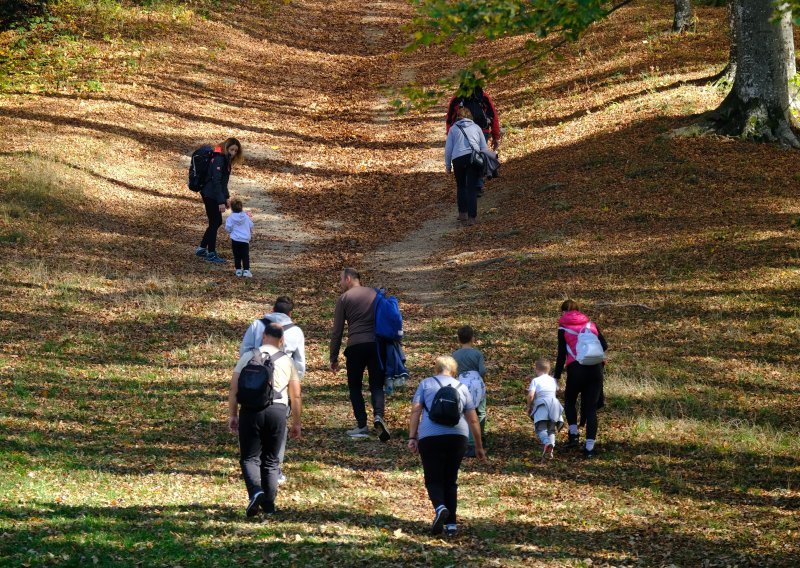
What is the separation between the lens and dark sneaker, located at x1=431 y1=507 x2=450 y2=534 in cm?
831

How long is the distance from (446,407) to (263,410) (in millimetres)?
1594

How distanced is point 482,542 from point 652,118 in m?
17.1

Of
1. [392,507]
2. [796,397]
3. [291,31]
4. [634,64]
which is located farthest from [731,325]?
[291,31]

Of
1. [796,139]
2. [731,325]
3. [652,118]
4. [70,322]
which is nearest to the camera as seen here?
[731,325]

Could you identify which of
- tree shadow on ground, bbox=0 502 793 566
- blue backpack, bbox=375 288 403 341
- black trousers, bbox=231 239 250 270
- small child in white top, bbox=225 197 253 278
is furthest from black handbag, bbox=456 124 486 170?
tree shadow on ground, bbox=0 502 793 566

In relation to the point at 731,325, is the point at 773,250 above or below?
above

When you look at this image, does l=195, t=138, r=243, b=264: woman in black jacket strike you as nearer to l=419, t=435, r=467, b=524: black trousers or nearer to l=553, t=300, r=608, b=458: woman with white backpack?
l=553, t=300, r=608, b=458: woman with white backpack

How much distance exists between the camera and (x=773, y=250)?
16016 millimetres

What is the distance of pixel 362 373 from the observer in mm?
11031

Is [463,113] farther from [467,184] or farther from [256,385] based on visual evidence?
[256,385]

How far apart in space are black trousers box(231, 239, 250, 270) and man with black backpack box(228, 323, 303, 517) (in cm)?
985

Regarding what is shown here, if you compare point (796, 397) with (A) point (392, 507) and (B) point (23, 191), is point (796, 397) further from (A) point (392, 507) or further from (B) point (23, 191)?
(B) point (23, 191)

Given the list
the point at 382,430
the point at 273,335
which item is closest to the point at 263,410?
the point at 273,335

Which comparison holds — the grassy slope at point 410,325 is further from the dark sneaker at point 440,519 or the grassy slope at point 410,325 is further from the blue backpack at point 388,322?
the blue backpack at point 388,322
